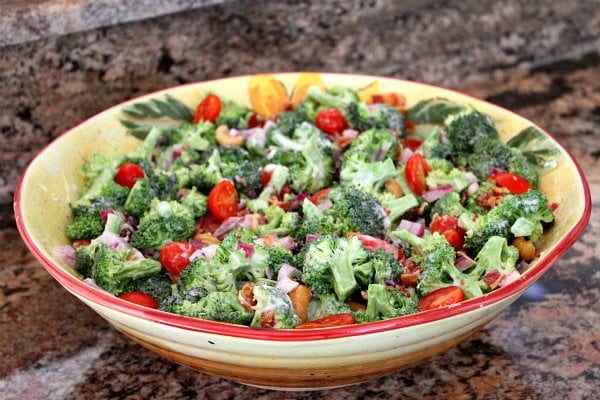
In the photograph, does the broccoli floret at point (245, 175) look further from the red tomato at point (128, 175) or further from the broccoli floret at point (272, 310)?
the broccoli floret at point (272, 310)

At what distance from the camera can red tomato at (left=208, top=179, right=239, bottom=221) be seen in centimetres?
170

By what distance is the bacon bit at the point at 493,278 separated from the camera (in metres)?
1.44

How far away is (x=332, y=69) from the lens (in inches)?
102

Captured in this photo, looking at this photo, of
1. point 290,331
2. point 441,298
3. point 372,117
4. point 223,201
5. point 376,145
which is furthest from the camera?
point 372,117

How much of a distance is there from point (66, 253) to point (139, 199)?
206 mm

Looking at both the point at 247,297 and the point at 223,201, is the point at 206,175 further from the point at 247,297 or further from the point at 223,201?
the point at 247,297

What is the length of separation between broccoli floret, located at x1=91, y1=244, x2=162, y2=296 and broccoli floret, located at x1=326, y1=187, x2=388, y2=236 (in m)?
0.37

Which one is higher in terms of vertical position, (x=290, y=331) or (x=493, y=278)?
(x=290, y=331)

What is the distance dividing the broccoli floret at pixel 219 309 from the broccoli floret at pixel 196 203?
1.23 feet

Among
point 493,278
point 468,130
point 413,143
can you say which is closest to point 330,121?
point 413,143

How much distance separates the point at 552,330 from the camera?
1.70m

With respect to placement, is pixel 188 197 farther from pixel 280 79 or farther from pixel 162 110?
pixel 280 79

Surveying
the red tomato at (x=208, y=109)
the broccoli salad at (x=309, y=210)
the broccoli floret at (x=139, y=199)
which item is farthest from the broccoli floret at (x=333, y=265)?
the red tomato at (x=208, y=109)

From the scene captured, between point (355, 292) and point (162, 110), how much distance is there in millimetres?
859
